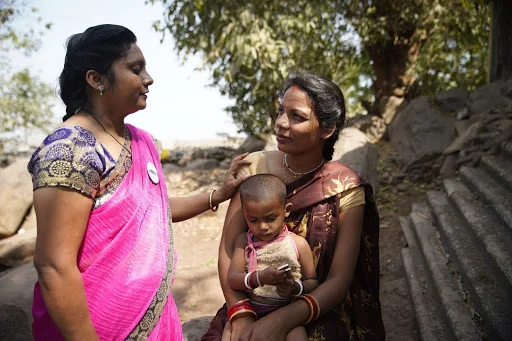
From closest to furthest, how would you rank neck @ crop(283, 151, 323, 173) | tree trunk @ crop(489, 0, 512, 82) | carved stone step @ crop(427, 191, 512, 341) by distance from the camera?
neck @ crop(283, 151, 323, 173)
carved stone step @ crop(427, 191, 512, 341)
tree trunk @ crop(489, 0, 512, 82)

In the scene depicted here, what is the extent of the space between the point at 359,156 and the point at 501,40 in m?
4.13

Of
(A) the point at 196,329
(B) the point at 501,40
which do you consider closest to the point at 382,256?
(A) the point at 196,329

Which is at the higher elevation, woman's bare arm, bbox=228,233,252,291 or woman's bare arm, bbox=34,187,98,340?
woman's bare arm, bbox=34,187,98,340

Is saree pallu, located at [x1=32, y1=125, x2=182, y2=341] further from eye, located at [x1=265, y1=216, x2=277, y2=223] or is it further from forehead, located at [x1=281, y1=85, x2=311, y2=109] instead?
forehead, located at [x1=281, y1=85, x2=311, y2=109]

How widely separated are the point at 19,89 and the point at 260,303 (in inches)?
486

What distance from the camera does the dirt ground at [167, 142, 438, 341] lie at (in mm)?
3703

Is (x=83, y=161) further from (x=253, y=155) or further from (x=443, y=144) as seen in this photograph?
(x=443, y=144)

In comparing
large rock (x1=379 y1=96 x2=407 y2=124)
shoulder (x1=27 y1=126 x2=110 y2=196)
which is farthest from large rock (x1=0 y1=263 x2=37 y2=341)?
large rock (x1=379 y1=96 x2=407 y2=124)

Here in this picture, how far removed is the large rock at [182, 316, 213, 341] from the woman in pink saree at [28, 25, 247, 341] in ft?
2.11

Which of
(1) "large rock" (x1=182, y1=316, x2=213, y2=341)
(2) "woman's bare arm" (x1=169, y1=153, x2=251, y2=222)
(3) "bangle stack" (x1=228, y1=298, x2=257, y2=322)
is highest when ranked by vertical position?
(2) "woman's bare arm" (x1=169, y1=153, x2=251, y2=222)

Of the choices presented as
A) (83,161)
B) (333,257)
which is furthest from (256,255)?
(83,161)

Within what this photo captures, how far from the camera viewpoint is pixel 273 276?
71.1 inches

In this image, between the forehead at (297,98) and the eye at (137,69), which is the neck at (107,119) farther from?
the forehead at (297,98)

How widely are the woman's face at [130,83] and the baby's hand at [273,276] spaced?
0.89m
